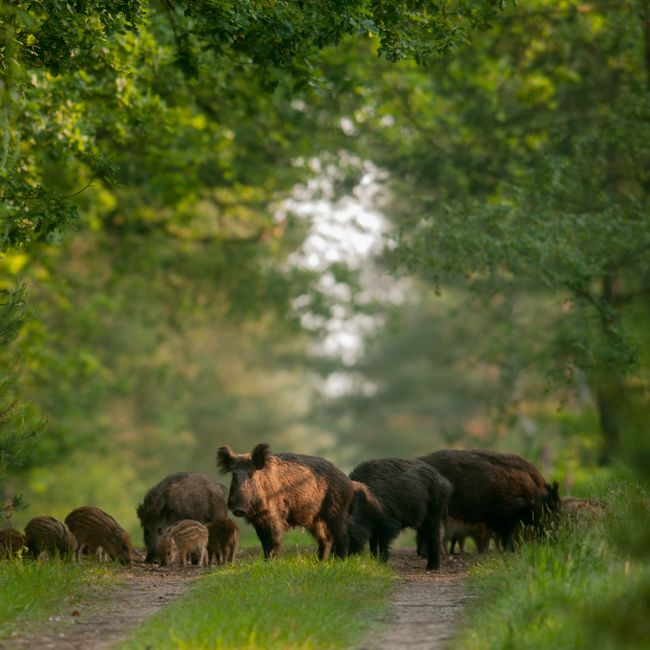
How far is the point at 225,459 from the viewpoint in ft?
46.2

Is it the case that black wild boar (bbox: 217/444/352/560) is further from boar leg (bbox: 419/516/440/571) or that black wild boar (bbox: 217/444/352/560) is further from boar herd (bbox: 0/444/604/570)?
boar leg (bbox: 419/516/440/571)

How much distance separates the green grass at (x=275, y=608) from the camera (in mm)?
8398

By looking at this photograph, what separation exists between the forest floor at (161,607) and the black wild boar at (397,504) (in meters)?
0.65

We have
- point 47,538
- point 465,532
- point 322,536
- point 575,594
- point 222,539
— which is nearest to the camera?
point 575,594

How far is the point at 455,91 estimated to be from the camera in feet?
84.3

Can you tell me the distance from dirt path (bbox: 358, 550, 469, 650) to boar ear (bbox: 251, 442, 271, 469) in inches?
85.0

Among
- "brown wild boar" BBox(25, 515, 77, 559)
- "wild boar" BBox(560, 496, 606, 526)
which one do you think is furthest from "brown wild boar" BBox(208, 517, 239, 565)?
"wild boar" BBox(560, 496, 606, 526)

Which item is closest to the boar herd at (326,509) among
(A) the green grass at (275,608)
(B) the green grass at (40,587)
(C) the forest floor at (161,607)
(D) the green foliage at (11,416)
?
(C) the forest floor at (161,607)

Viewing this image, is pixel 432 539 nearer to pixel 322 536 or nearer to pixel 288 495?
pixel 322 536

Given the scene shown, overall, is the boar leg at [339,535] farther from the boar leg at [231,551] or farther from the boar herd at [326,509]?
the boar leg at [231,551]

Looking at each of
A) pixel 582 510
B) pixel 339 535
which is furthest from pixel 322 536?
pixel 582 510

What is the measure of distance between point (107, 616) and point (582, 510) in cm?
654

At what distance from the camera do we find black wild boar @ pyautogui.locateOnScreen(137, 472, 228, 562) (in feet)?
51.4

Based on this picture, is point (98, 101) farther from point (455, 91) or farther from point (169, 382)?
point (169, 382)
